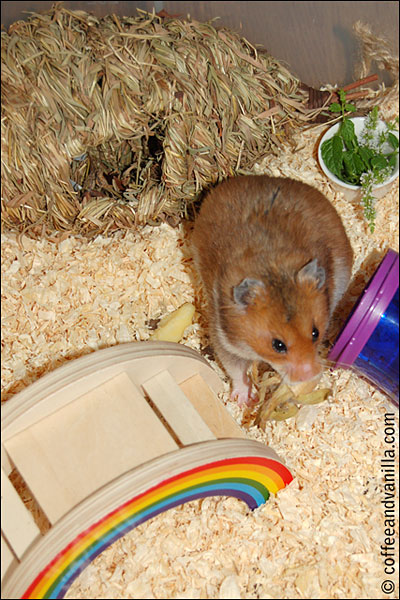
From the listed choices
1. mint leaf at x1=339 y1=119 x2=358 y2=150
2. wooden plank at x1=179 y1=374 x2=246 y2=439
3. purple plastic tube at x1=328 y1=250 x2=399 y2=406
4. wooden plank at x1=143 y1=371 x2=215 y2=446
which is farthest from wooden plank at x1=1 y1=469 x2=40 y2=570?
mint leaf at x1=339 y1=119 x2=358 y2=150

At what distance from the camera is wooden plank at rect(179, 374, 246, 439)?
286 cm

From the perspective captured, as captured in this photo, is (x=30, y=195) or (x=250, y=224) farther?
(x=30, y=195)

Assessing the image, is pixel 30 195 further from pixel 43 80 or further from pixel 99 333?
pixel 99 333

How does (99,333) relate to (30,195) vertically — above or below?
below

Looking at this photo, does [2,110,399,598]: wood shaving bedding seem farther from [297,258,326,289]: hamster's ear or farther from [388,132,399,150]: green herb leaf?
[297,258,326,289]: hamster's ear

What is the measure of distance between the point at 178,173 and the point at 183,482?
193cm

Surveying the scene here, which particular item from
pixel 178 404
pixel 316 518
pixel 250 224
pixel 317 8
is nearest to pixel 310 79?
pixel 317 8

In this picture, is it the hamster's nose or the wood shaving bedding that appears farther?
the hamster's nose

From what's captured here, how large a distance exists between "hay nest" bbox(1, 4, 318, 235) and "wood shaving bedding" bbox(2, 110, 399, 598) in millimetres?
241

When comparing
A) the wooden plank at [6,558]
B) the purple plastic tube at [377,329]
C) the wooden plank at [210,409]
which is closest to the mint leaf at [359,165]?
the purple plastic tube at [377,329]

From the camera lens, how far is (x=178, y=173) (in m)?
3.52

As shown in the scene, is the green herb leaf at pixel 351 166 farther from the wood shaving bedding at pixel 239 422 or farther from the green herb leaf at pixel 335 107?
the green herb leaf at pixel 335 107

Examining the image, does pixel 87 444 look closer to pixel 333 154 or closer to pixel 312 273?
pixel 312 273

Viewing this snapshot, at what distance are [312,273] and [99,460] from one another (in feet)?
4.21
